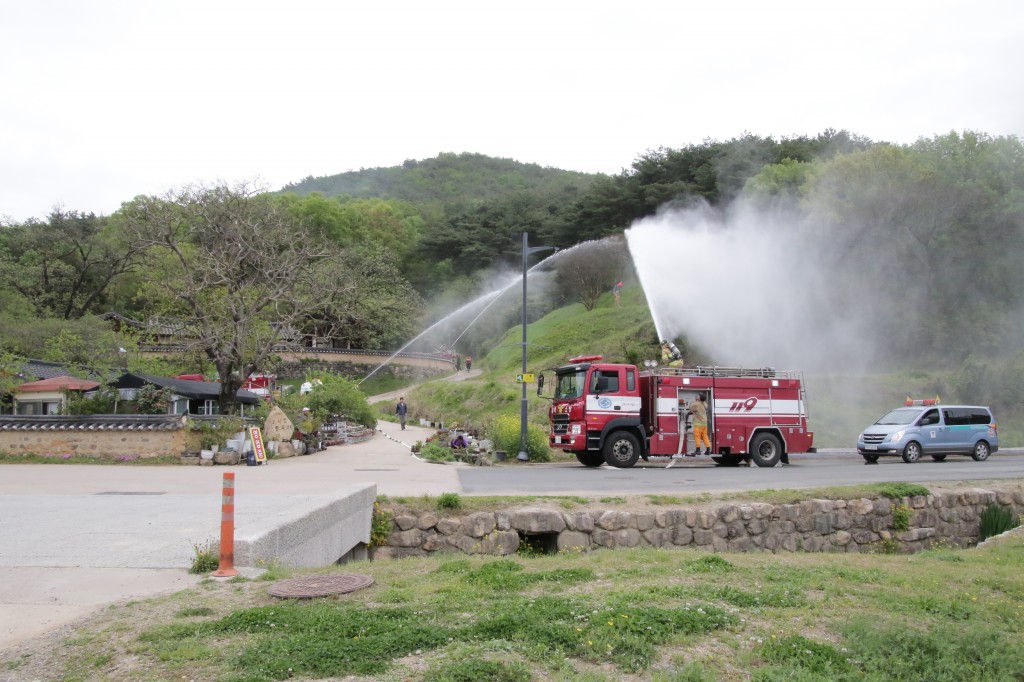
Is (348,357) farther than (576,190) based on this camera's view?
No

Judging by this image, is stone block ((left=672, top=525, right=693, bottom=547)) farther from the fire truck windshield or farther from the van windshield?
the van windshield

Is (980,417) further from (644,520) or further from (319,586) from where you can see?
(319,586)

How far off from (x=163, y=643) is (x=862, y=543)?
12028 mm

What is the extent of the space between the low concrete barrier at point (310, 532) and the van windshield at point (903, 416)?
778 inches

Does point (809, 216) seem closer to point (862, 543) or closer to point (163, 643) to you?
point (862, 543)

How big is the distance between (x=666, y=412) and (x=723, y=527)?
9.49 meters

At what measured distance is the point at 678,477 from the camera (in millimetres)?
18812

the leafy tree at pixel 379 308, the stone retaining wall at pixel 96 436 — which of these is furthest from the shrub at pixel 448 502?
the leafy tree at pixel 379 308

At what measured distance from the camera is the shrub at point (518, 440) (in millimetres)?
25438

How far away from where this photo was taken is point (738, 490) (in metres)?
14.9

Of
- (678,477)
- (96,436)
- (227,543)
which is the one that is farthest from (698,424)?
(96,436)

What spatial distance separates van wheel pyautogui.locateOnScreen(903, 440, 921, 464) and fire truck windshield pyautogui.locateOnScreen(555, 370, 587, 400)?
10796 mm

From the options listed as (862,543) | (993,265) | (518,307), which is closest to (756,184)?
(993,265)

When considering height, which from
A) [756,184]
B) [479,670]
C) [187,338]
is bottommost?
[479,670]
